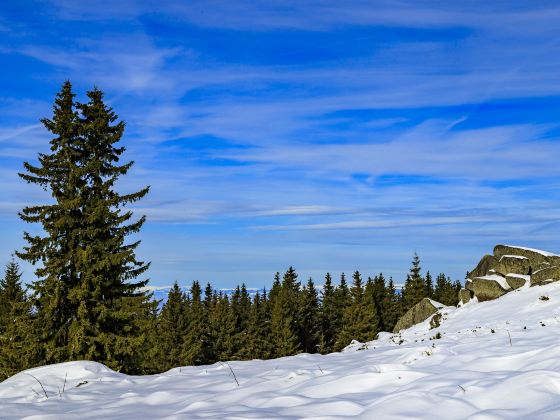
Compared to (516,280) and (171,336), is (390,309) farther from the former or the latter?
(516,280)

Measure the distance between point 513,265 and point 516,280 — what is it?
5.56ft

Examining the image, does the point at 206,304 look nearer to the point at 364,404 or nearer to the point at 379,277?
the point at 379,277

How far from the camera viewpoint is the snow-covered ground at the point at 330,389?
192 inches

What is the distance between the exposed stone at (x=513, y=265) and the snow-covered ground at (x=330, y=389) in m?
20.2

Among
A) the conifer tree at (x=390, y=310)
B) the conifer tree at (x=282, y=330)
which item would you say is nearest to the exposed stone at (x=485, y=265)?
the conifer tree at (x=282, y=330)

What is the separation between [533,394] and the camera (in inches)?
193

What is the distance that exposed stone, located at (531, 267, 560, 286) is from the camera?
2358 centimetres

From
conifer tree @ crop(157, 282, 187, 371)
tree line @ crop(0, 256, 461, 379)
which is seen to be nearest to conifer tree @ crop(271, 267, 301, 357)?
tree line @ crop(0, 256, 461, 379)

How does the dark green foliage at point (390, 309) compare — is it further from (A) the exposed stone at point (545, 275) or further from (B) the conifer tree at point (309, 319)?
(A) the exposed stone at point (545, 275)

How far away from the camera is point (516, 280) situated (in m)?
27.2

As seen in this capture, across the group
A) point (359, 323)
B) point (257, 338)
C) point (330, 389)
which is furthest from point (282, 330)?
point (330, 389)

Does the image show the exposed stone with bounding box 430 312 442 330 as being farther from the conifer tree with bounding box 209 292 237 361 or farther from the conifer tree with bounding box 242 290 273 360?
the conifer tree with bounding box 209 292 237 361

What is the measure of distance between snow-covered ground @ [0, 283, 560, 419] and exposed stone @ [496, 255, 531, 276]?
20.2 m

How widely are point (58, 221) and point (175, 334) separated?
4064cm
